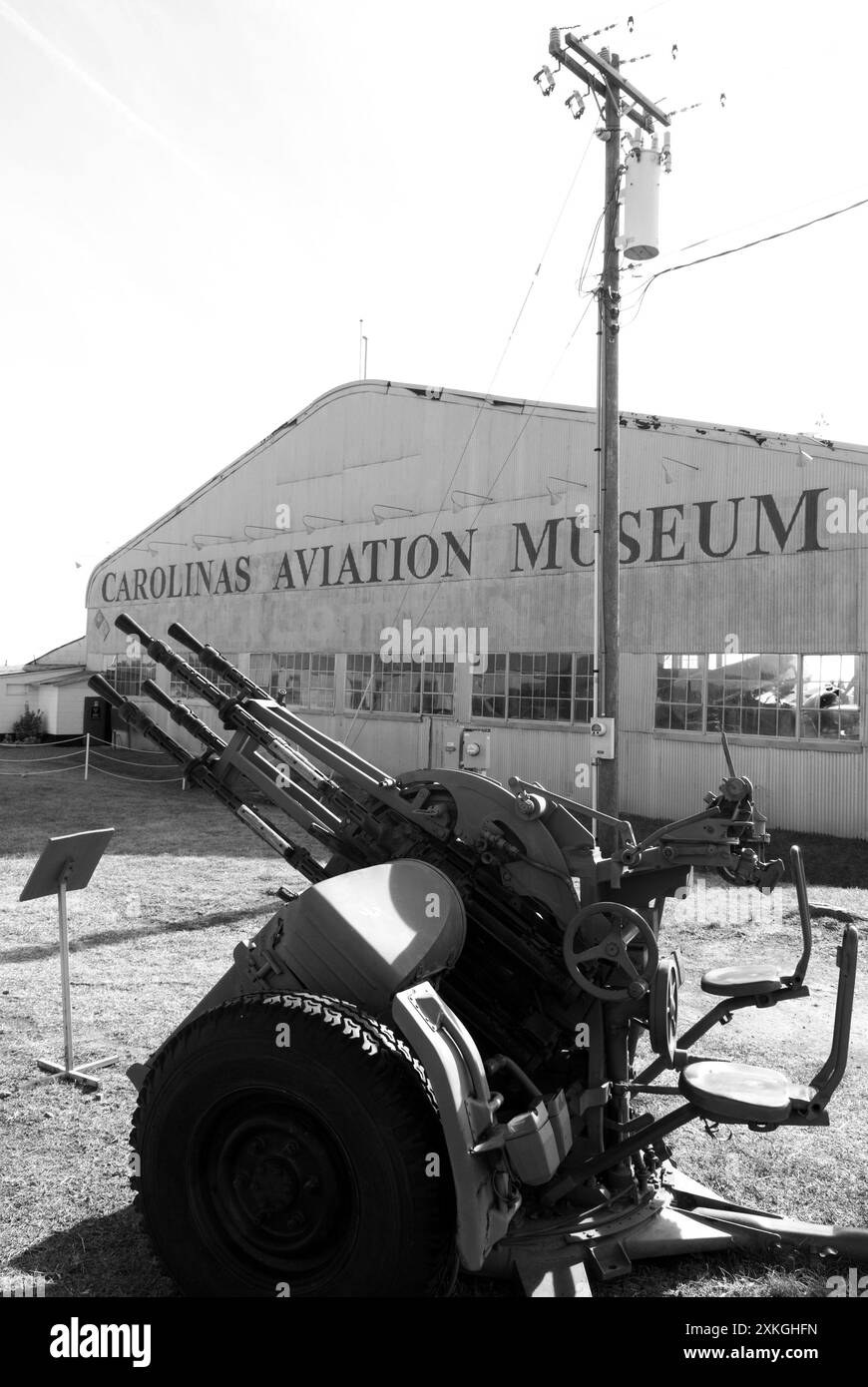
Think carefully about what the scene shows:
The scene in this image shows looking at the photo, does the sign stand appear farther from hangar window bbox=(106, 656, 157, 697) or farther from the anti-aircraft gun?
hangar window bbox=(106, 656, 157, 697)

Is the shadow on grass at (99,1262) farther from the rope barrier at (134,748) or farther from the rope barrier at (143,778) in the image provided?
the rope barrier at (134,748)

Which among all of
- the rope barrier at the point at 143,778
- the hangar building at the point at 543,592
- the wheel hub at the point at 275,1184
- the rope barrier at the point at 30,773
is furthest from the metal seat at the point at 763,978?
the rope barrier at the point at 30,773

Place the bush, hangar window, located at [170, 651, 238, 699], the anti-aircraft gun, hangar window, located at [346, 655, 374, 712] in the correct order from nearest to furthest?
the anti-aircraft gun → hangar window, located at [346, 655, 374, 712] → hangar window, located at [170, 651, 238, 699] → the bush

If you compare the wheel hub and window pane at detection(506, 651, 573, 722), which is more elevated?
window pane at detection(506, 651, 573, 722)

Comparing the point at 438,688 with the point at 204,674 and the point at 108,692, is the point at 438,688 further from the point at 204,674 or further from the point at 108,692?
the point at 108,692

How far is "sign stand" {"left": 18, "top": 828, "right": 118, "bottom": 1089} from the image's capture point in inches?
215

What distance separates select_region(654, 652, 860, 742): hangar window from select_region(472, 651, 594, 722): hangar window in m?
1.37

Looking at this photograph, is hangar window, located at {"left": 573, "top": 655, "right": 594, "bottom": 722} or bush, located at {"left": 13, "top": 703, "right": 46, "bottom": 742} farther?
bush, located at {"left": 13, "top": 703, "right": 46, "bottom": 742}

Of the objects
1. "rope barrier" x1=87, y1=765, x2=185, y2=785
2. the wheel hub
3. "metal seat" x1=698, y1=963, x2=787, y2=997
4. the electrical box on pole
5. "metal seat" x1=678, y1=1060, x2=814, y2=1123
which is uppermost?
the electrical box on pole

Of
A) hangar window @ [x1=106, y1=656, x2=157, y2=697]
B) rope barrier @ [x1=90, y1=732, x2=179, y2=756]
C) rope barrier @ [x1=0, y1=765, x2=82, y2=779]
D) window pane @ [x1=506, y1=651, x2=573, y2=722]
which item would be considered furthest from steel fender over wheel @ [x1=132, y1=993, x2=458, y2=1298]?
hangar window @ [x1=106, y1=656, x2=157, y2=697]

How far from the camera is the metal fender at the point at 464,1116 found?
2.77 metres

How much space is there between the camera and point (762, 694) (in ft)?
48.2

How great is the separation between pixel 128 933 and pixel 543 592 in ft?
33.9

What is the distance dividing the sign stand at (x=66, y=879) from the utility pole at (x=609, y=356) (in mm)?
6067
